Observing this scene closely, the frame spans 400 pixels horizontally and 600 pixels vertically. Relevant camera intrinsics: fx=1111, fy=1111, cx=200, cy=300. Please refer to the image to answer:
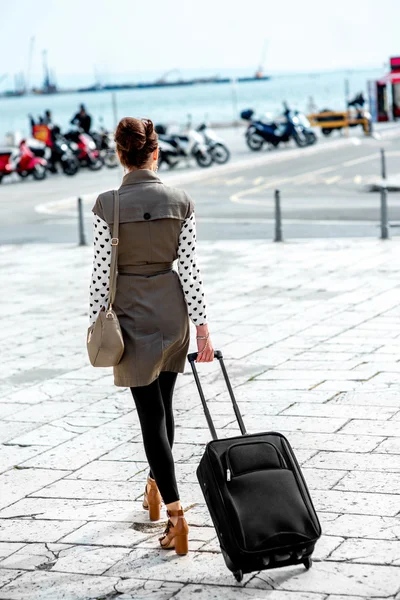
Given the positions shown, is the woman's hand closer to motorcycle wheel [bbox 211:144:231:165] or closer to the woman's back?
the woman's back

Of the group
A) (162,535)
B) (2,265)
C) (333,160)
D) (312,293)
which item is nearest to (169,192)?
(162,535)

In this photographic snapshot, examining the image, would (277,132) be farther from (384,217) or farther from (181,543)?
(181,543)

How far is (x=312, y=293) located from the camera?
11.3m

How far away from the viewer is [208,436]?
6367 mm

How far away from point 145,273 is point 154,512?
120cm

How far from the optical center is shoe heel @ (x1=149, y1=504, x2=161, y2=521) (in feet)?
16.7

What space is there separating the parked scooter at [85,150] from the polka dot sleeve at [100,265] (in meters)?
27.1

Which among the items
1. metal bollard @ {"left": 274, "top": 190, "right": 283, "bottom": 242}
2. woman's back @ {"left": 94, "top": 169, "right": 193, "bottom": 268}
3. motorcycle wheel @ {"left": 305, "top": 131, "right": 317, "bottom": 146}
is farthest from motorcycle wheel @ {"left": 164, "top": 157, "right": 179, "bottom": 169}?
woman's back @ {"left": 94, "top": 169, "right": 193, "bottom": 268}

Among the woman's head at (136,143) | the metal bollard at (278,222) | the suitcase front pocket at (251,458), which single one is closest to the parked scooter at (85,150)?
the metal bollard at (278,222)

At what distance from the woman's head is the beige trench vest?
0.05 m

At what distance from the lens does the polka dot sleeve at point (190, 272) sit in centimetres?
465

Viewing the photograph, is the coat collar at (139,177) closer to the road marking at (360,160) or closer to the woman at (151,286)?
the woman at (151,286)

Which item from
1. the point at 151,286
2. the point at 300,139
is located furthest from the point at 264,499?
the point at 300,139

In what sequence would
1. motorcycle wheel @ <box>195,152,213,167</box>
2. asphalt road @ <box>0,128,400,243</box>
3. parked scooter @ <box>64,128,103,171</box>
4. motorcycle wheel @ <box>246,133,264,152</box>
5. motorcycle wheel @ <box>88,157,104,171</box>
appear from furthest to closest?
1. motorcycle wheel @ <box>246,133,264,152</box>
2. motorcycle wheel @ <box>88,157,104,171</box>
3. parked scooter @ <box>64,128,103,171</box>
4. motorcycle wheel @ <box>195,152,213,167</box>
5. asphalt road @ <box>0,128,400,243</box>
